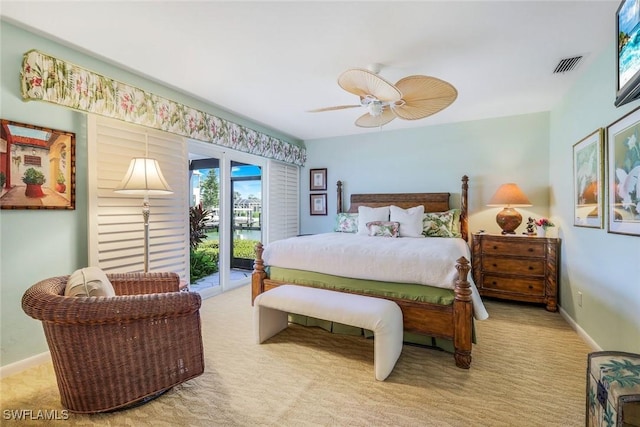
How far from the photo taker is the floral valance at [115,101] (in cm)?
208

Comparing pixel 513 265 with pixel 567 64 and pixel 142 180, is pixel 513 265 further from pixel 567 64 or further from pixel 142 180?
pixel 142 180

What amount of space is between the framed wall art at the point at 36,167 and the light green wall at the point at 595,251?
4.16 m

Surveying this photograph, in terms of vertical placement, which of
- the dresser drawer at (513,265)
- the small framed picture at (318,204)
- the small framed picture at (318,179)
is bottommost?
the dresser drawer at (513,265)

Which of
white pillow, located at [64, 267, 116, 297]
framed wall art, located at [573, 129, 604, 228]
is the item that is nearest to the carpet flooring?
white pillow, located at [64, 267, 116, 297]

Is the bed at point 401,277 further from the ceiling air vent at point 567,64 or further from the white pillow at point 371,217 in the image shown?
the ceiling air vent at point 567,64

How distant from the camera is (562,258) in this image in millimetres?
3158

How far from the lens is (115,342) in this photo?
1.56 metres

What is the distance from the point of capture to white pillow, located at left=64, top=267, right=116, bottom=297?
162 centimetres

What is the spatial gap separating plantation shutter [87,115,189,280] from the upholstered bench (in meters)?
1.39

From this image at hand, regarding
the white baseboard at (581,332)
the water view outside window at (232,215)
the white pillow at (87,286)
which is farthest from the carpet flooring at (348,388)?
the water view outside window at (232,215)

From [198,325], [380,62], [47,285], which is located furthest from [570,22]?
[47,285]

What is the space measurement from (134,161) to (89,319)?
1.43 m

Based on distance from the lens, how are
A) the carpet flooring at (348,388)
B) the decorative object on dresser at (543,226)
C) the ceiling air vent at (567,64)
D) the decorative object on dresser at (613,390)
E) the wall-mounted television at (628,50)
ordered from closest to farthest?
the decorative object on dresser at (613,390), the wall-mounted television at (628,50), the carpet flooring at (348,388), the ceiling air vent at (567,64), the decorative object on dresser at (543,226)

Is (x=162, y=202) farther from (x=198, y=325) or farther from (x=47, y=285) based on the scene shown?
(x=198, y=325)
